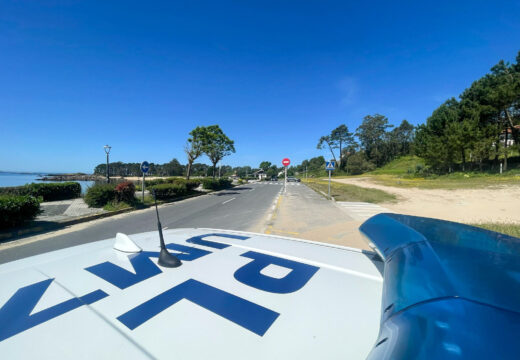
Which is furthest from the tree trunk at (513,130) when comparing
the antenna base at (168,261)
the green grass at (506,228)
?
the antenna base at (168,261)

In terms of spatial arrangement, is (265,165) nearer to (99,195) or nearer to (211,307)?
(99,195)

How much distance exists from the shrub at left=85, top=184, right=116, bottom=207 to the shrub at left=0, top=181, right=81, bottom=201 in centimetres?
361

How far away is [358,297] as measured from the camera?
50.9 inches

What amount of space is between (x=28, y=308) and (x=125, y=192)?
37.3ft

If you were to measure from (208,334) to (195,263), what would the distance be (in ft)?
2.56

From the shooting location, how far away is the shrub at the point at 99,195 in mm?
9789

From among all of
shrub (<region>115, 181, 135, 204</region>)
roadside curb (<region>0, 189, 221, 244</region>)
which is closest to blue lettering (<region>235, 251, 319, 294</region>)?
roadside curb (<region>0, 189, 221, 244</region>)

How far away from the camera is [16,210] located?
6332 mm

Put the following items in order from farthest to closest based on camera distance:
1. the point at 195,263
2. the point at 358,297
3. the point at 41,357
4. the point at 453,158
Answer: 1. the point at 453,158
2. the point at 195,263
3. the point at 358,297
4. the point at 41,357

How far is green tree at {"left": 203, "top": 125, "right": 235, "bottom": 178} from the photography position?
68.7ft

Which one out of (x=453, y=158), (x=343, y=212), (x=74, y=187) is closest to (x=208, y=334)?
(x=343, y=212)

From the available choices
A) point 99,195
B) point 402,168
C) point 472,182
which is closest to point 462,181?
point 472,182

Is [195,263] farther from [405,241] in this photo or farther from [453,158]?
[453,158]

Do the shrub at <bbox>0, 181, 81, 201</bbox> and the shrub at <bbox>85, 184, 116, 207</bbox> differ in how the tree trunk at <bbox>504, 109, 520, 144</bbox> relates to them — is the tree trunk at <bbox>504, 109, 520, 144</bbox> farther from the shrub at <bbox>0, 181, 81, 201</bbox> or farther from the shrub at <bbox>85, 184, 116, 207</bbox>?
the shrub at <bbox>0, 181, 81, 201</bbox>
